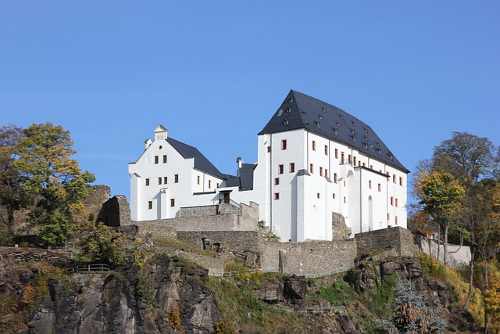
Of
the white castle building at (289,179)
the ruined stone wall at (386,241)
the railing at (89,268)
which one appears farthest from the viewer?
the white castle building at (289,179)

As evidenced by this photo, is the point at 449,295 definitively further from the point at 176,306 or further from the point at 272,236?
the point at 176,306

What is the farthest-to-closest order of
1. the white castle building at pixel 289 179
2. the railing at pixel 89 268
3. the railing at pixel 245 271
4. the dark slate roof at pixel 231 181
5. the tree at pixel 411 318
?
the dark slate roof at pixel 231 181, the white castle building at pixel 289 179, the railing at pixel 245 271, the tree at pixel 411 318, the railing at pixel 89 268

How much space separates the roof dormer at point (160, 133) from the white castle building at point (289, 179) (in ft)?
0.11

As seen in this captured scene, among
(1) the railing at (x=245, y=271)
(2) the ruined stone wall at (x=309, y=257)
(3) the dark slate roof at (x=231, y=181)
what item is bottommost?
(1) the railing at (x=245, y=271)

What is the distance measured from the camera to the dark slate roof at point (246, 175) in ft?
296

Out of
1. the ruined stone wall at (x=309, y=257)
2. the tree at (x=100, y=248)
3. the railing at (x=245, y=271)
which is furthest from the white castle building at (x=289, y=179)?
the tree at (x=100, y=248)

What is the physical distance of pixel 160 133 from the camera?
92625mm

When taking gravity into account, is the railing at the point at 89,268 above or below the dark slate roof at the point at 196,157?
below

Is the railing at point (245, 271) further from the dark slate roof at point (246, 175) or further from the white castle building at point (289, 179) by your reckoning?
the dark slate roof at point (246, 175)

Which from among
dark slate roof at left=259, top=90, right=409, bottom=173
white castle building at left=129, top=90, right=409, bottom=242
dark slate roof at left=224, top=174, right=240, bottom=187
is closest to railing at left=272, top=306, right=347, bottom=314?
white castle building at left=129, top=90, right=409, bottom=242

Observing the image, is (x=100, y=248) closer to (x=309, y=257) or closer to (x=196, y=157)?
(x=309, y=257)

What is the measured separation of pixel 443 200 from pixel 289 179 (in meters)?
12.7

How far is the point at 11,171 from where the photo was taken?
7319 centimetres

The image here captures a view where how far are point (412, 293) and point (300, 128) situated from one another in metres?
18.4
